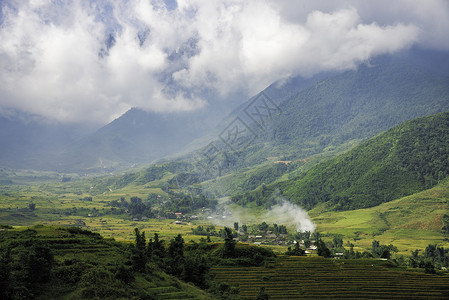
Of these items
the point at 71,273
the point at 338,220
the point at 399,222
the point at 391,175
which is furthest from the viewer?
the point at 391,175

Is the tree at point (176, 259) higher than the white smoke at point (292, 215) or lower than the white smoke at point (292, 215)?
lower

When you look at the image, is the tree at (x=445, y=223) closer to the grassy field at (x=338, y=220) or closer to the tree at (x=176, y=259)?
the grassy field at (x=338, y=220)

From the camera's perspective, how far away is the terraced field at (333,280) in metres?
48.8

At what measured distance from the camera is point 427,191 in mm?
156750

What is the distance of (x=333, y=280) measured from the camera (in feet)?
178

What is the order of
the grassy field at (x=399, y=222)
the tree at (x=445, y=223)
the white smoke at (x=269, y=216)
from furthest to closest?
the white smoke at (x=269, y=216) → the tree at (x=445, y=223) → the grassy field at (x=399, y=222)

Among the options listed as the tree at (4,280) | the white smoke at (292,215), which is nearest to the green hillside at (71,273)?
the tree at (4,280)

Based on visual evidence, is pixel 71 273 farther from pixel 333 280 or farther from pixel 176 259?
pixel 333 280

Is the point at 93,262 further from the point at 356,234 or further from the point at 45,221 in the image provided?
the point at 45,221

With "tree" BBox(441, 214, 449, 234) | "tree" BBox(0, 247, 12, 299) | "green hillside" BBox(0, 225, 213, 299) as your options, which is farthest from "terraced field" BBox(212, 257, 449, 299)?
"tree" BBox(441, 214, 449, 234)

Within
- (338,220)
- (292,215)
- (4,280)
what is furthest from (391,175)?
(4,280)

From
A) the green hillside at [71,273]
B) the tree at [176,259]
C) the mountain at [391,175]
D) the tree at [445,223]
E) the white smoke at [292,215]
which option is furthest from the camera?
the mountain at [391,175]

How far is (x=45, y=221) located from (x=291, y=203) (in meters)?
124

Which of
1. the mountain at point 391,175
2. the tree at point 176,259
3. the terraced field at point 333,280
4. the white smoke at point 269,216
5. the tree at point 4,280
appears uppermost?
the mountain at point 391,175
